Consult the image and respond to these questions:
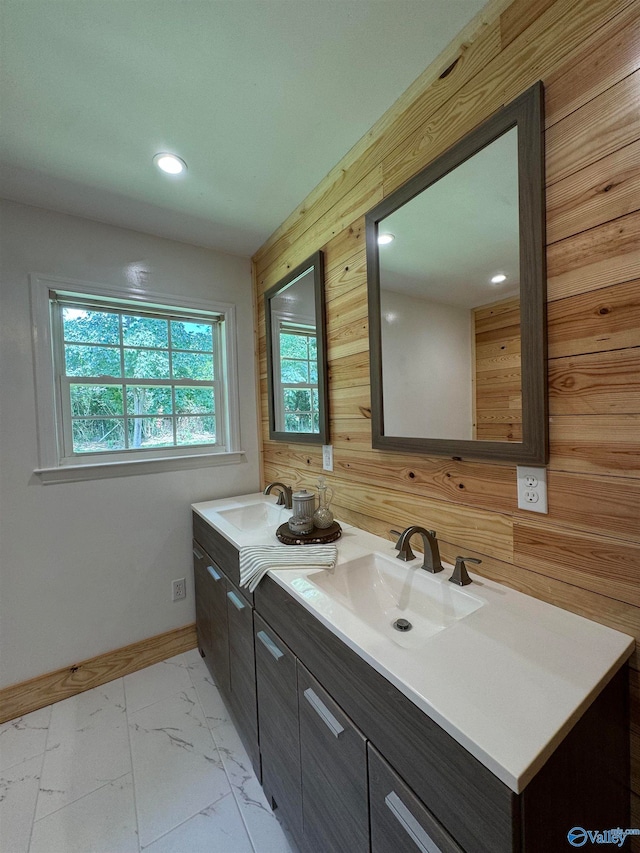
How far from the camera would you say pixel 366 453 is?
147 cm

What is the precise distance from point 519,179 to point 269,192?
1237 millimetres

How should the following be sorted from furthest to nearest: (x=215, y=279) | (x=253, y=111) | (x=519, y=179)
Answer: (x=215, y=279)
(x=253, y=111)
(x=519, y=179)

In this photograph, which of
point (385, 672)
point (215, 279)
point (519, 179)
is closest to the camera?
point (385, 672)

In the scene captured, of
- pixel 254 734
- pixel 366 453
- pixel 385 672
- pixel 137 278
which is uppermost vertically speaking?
pixel 137 278

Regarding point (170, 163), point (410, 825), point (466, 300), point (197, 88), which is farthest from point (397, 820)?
point (170, 163)

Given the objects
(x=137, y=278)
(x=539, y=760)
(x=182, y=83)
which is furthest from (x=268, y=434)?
(x=539, y=760)

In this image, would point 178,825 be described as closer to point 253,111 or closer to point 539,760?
point 539,760

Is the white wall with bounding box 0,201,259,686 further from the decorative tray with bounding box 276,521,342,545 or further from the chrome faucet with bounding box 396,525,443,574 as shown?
the chrome faucet with bounding box 396,525,443,574

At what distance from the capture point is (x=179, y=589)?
6.92ft

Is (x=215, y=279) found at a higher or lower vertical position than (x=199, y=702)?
higher

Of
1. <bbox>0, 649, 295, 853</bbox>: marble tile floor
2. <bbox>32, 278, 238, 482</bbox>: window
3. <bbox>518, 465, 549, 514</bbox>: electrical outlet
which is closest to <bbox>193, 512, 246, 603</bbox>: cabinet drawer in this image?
<bbox>32, 278, 238, 482</bbox>: window

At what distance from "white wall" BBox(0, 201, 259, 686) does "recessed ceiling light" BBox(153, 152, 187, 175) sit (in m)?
0.58

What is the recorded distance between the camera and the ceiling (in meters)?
0.97

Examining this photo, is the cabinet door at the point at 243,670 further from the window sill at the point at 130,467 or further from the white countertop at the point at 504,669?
the window sill at the point at 130,467
